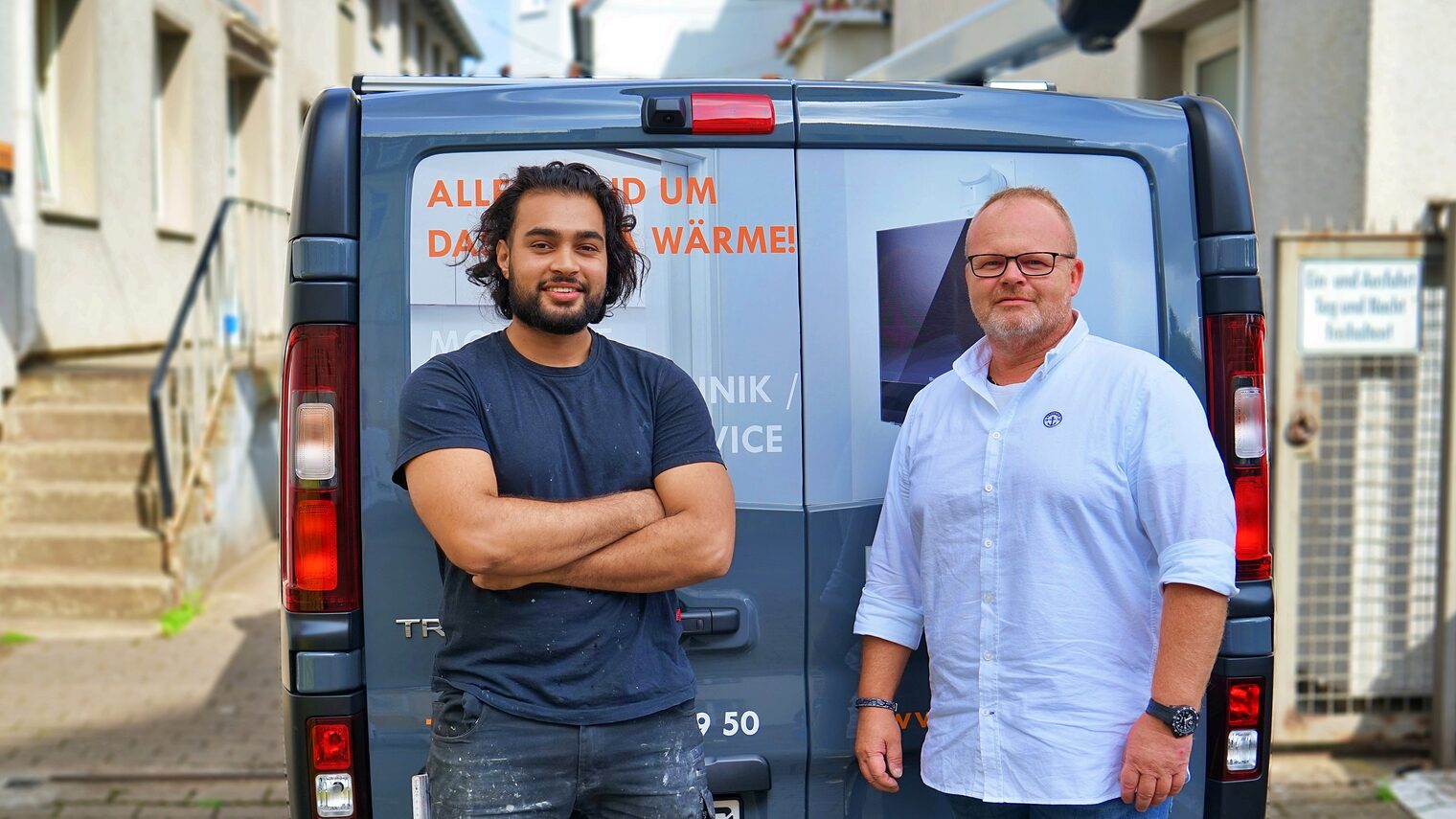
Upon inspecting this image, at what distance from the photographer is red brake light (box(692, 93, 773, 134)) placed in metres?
2.72

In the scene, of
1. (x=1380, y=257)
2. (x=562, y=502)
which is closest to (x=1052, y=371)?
(x=562, y=502)

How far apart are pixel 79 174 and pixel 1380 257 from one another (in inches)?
368

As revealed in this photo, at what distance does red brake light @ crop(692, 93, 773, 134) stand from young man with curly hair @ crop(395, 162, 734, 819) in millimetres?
280

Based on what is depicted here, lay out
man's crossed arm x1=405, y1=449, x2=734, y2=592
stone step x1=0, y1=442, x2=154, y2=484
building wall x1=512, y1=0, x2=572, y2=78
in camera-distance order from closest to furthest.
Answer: man's crossed arm x1=405, y1=449, x2=734, y2=592, stone step x1=0, y1=442, x2=154, y2=484, building wall x1=512, y1=0, x2=572, y2=78

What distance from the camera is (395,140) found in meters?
2.66

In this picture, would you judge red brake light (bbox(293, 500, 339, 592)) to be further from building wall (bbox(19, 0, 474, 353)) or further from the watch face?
building wall (bbox(19, 0, 474, 353))

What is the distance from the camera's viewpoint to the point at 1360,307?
5.40m

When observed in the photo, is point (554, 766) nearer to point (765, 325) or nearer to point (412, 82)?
point (765, 325)

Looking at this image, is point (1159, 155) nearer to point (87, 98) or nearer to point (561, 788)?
point (561, 788)

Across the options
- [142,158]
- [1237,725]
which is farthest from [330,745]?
[142,158]

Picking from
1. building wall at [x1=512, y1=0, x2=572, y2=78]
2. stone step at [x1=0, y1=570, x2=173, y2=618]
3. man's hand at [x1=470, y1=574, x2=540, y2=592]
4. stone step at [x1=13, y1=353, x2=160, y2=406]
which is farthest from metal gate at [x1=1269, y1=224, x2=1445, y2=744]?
building wall at [x1=512, y1=0, x2=572, y2=78]

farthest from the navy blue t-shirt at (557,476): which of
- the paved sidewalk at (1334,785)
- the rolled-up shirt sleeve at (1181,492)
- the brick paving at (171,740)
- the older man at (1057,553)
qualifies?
the paved sidewalk at (1334,785)

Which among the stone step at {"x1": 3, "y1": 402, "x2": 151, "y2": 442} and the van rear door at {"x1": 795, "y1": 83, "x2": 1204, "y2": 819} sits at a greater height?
the van rear door at {"x1": 795, "y1": 83, "x2": 1204, "y2": 819}

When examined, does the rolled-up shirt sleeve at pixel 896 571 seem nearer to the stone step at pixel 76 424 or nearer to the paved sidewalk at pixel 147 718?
the paved sidewalk at pixel 147 718
